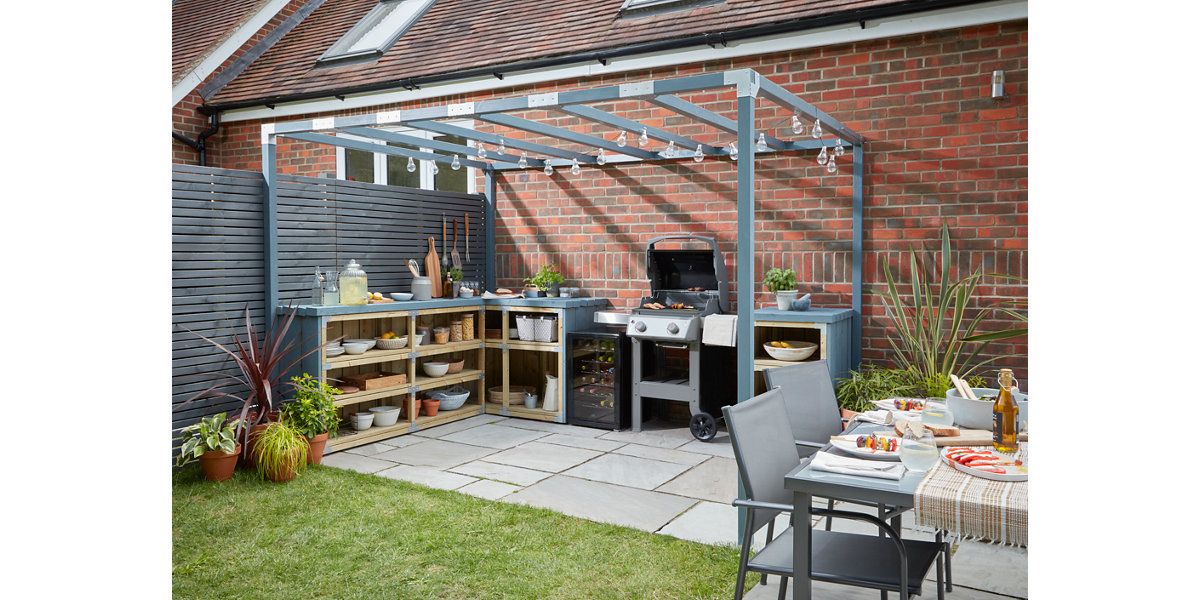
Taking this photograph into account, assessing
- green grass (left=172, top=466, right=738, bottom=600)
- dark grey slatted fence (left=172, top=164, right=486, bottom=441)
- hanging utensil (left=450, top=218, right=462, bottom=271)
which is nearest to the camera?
green grass (left=172, top=466, right=738, bottom=600)

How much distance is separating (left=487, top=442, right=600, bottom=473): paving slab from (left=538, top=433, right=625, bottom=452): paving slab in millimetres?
96

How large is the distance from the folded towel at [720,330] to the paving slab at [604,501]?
1.48 meters

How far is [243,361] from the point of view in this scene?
16.8 ft

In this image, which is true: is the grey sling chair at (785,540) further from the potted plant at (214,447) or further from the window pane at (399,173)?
the window pane at (399,173)

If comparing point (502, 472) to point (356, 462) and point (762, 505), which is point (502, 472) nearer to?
point (356, 462)

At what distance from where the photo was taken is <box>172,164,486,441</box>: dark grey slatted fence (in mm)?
5078

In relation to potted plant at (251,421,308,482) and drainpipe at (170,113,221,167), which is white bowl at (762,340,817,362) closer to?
potted plant at (251,421,308,482)

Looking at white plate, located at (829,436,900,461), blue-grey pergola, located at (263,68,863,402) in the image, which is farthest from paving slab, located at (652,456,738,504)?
white plate, located at (829,436,900,461)

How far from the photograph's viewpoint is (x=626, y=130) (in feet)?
17.5

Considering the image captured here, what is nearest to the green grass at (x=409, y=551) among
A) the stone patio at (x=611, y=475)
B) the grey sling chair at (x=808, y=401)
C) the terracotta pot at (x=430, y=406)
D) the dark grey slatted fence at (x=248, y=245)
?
the stone patio at (x=611, y=475)

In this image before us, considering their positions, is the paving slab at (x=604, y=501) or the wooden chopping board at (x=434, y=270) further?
the wooden chopping board at (x=434, y=270)

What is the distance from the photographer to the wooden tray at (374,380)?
5914 mm
